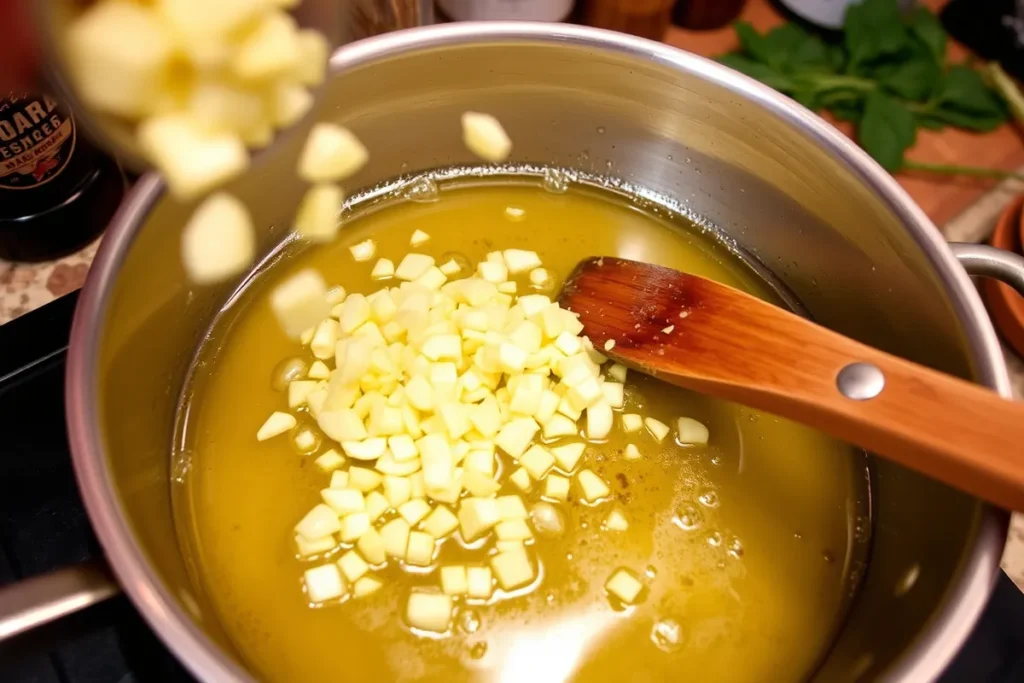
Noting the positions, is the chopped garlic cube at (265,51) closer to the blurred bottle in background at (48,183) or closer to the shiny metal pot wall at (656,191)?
the shiny metal pot wall at (656,191)

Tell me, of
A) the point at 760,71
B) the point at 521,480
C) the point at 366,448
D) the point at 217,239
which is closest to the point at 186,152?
the point at 217,239

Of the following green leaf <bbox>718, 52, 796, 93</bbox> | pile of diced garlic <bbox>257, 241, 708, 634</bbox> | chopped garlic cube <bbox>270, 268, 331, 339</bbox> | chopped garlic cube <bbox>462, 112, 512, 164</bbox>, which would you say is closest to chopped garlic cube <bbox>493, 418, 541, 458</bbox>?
pile of diced garlic <bbox>257, 241, 708, 634</bbox>

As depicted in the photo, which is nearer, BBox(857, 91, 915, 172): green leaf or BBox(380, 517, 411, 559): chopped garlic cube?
BBox(380, 517, 411, 559): chopped garlic cube

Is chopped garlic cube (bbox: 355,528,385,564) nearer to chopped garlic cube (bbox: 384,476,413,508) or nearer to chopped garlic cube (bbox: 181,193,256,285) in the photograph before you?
chopped garlic cube (bbox: 384,476,413,508)

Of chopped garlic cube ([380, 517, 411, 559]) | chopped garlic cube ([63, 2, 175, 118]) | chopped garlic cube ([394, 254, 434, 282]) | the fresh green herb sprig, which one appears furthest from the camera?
the fresh green herb sprig

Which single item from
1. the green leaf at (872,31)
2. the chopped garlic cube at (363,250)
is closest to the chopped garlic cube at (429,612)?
the chopped garlic cube at (363,250)
